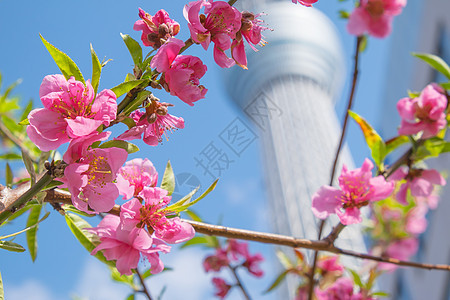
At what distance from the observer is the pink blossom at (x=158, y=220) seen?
0.52 m

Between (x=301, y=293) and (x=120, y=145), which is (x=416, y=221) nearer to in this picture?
(x=301, y=293)

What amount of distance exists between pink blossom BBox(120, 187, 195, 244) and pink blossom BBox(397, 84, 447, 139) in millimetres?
593

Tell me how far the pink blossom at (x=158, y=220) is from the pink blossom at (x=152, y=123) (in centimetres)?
8

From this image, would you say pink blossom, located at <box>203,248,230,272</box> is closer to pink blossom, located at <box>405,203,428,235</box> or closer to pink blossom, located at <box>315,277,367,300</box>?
pink blossom, located at <box>315,277,367,300</box>

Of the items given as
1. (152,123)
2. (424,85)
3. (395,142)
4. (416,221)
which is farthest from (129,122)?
(424,85)

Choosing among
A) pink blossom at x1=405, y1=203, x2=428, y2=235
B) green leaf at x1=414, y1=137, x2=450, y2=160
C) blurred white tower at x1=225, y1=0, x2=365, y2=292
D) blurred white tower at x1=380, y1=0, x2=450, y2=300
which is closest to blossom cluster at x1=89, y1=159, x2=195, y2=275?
green leaf at x1=414, y1=137, x2=450, y2=160

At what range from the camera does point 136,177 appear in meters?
0.58

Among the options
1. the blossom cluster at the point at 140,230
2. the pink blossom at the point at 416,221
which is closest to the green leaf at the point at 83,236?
the blossom cluster at the point at 140,230

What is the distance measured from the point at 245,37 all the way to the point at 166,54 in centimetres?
12

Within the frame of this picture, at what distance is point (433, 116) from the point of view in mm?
864

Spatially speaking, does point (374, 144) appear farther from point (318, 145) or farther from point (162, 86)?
point (318, 145)

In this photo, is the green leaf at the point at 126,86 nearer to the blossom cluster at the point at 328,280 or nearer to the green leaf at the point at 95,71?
the green leaf at the point at 95,71

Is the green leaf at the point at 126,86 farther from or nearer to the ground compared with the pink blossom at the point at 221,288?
farther from the ground

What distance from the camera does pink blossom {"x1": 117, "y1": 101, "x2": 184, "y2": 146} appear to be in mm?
467
